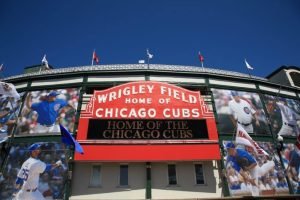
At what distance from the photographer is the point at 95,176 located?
50.5 feet

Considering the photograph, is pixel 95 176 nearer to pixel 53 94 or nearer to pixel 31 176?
pixel 31 176

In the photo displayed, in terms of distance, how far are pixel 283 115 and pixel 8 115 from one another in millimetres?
23482

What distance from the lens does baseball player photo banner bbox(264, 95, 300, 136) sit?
63.4ft

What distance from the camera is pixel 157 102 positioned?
17.6 m

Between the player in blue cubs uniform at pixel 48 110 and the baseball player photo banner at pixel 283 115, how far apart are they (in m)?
17.5

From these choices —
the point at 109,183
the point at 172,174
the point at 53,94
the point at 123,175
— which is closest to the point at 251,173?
the point at 172,174

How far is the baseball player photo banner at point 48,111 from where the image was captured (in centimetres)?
1692

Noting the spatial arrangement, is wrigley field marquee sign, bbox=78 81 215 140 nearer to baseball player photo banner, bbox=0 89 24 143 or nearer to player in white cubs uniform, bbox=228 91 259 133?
player in white cubs uniform, bbox=228 91 259 133

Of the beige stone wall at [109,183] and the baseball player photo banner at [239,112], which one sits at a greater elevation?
the baseball player photo banner at [239,112]

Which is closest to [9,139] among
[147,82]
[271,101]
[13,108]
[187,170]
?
[13,108]

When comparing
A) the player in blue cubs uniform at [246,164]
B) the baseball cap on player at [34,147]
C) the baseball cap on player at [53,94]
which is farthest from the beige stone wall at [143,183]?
the baseball cap on player at [53,94]

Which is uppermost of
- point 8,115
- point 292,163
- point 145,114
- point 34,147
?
point 8,115

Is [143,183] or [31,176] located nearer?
[31,176]

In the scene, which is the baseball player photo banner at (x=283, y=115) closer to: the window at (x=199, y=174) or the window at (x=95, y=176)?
the window at (x=199, y=174)
